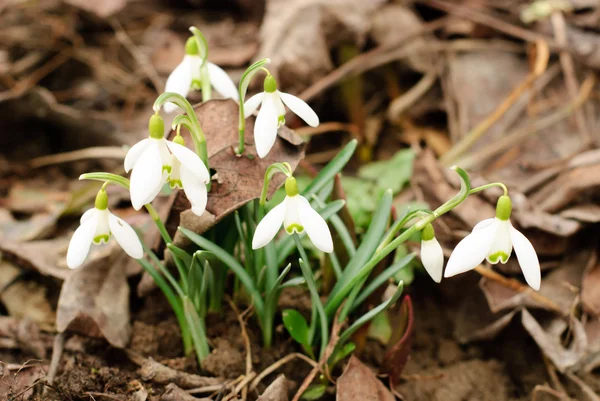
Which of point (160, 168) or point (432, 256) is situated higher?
point (160, 168)

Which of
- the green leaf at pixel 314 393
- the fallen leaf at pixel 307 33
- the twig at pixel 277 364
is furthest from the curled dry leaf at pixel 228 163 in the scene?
the fallen leaf at pixel 307 33

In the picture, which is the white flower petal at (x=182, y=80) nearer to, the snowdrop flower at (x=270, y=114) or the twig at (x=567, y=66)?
the snowdrop flower at (x=270, y=114)

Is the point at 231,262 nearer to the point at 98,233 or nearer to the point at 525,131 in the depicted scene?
the point at 98,233

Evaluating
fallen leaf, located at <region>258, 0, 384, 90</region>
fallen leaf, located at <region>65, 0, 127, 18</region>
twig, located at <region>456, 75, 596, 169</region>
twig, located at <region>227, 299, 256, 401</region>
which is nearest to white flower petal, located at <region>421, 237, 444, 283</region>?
twig, located at <region>227, 299, 256, 401</region>

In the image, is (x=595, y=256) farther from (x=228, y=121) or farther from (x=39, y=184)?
(x=39, y=184)

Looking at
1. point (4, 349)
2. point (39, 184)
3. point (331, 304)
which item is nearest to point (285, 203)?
point (331, 304)

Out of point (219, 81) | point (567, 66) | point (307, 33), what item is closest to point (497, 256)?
point (219, 81)

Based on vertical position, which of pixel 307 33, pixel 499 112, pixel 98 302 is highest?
pixel 307 33
